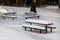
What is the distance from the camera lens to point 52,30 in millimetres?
11594

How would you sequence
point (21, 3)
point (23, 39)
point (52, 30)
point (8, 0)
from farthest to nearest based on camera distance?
point (8, 0) → point (21, 3) → point (52, 30) → point (23, 39)

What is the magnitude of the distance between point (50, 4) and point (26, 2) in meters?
5.54

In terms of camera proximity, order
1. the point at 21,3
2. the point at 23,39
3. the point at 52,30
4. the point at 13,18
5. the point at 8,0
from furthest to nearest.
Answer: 1. the point at 8,0
2. the point at 21,3
3. the point at 13,18
4. the point at 52,30
5. the point at 23,39

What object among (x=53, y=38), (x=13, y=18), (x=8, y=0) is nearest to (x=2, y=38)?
(x=53, y=38)

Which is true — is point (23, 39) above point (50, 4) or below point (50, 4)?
above

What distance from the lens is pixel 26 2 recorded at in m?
34.8

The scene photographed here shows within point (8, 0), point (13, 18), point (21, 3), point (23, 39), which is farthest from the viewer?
point (8, 0)

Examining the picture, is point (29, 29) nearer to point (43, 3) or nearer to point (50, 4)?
point (43, 3)

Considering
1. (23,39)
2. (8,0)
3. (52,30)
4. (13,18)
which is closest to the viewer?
(23,39)

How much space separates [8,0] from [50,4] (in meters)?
7.69

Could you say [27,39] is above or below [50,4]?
above

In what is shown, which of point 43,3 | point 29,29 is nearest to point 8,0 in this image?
point 43,3

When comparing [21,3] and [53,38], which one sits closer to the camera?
[53,38]

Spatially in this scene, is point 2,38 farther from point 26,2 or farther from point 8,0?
point 8,0
